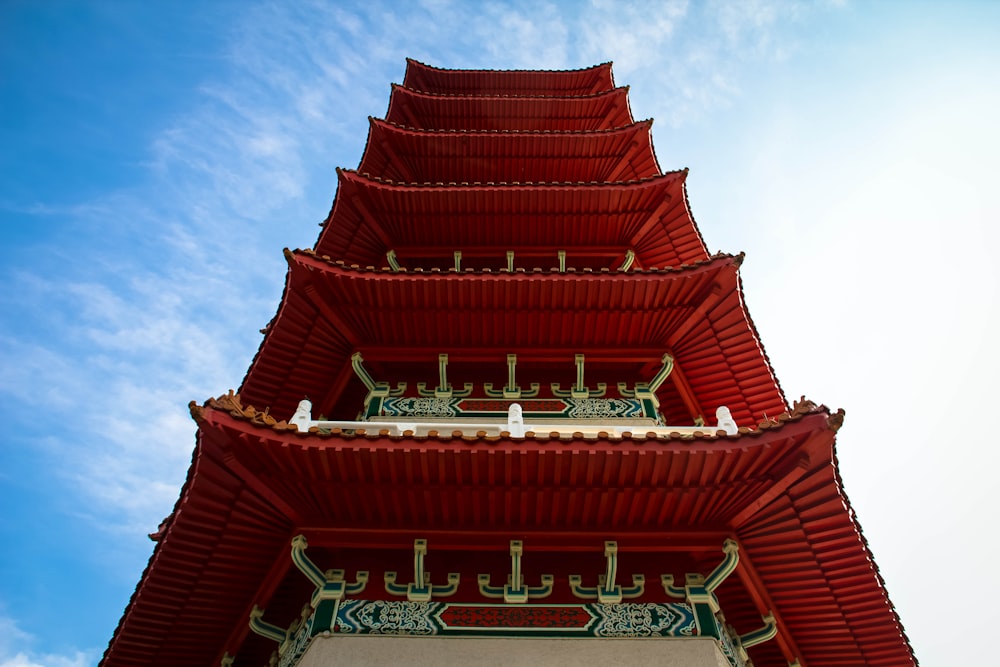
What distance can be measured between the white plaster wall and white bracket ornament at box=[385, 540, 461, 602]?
0.54 m

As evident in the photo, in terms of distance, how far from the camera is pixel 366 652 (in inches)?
290

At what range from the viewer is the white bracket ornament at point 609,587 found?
26.3ft

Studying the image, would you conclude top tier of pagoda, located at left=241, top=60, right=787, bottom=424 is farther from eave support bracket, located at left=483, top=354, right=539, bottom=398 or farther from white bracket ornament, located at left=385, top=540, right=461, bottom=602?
white bracket ornament, located at left=385, top=540, right=461, bottom=602

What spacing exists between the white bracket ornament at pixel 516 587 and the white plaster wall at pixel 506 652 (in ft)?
1.69

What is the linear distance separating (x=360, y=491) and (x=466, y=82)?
721 inches

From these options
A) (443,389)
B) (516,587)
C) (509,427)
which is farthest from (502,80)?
(516,587)

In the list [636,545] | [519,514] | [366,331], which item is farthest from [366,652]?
[366,331]

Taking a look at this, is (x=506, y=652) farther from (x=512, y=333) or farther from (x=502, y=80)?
(x=502, y=80)

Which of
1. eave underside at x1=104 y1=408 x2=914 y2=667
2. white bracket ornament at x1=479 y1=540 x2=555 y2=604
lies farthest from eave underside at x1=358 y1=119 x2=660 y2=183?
white bracket ornament at x1=479 y1=540 x2=555 y2=604

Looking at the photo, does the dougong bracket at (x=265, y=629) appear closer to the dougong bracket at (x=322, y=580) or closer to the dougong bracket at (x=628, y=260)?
the dougong bracket at (x=322, y=580)

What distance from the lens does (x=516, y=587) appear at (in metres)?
8.04

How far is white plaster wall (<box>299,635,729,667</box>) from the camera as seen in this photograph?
734 cm

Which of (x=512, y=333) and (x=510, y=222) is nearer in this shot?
(x=512, y=333)

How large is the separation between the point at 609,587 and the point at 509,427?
2.08 metres
